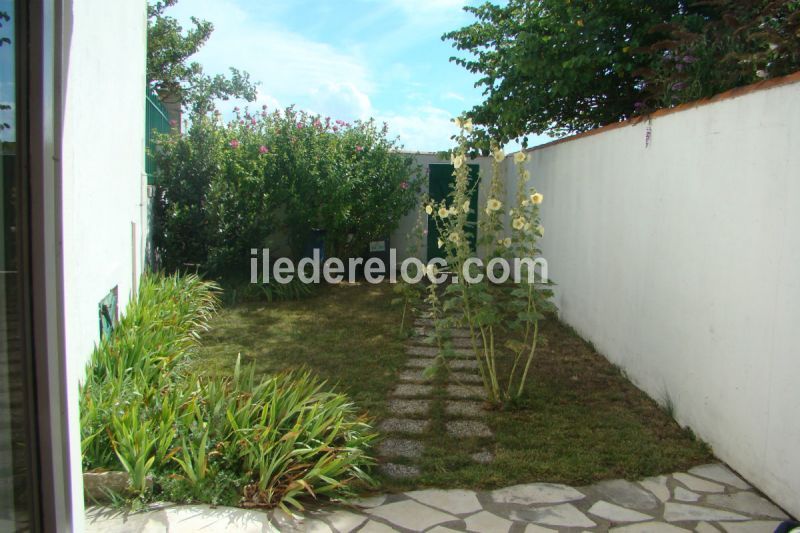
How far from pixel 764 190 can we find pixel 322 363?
12.0 feet

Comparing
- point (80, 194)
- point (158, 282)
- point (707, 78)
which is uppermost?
point (707, 78)

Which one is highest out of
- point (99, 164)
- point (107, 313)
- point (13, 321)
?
point (99, 164)

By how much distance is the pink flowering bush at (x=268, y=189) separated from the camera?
28.4ft

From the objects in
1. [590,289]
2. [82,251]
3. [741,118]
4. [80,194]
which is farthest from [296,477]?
[590,289]

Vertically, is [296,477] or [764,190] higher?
[764,190]

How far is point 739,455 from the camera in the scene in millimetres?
3305

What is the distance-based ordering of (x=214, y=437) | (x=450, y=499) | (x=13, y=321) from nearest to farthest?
(x=13, y=321)
(x=450, y=499)
(x=214, y=437)

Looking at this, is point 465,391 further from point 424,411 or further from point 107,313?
point 107,313

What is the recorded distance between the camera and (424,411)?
4441mm

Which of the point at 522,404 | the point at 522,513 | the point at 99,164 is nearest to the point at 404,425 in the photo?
the point at 522,404

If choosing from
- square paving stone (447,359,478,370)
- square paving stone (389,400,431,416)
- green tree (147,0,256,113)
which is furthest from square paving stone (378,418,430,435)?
green tree (147,0,256,113)

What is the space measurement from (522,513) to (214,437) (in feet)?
5.12

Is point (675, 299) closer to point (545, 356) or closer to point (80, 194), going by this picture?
point (545, 356)

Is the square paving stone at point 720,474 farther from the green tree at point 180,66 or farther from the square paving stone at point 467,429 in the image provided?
the green tree at point 180,66
